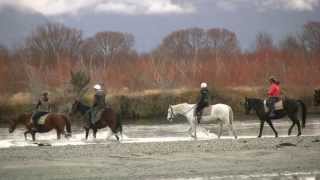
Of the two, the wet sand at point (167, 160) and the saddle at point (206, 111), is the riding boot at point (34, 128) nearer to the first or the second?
the wet sand at point (167, 160)

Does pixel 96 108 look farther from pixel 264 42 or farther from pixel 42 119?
pixel 264 42

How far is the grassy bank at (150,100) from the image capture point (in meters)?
58.5

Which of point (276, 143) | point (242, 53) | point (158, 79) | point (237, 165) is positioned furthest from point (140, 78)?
point (237, 165)

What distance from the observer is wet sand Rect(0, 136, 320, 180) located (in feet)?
47.3

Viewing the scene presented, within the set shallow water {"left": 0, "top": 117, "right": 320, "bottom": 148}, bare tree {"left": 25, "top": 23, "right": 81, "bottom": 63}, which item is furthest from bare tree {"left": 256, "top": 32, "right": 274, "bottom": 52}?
shallow water {"left": 0, "top": 117, "right": 320, "bottom": 148}

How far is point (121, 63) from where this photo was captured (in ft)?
370

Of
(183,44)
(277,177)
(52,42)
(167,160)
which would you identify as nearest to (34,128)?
(167,160)

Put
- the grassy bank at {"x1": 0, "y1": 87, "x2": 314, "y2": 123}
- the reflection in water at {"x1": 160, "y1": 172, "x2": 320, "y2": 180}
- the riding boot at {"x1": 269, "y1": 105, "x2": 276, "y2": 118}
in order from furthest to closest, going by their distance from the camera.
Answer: the grassy bank at {"x1": 0, "y1": 87, "x2": 314, "y2": 123}
the riding boot at {"x1": 269, "y1": 105, "x2": 276, "y2": 118}
the reflection in water at {"x1": 160, "y1": 172, "x2": 320, "y2": 180}

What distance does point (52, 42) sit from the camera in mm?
123812

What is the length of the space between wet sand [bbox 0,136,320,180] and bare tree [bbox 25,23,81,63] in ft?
308

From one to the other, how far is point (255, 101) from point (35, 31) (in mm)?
105601

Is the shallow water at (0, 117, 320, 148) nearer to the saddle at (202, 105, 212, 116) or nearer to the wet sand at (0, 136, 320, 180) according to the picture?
the saddle at (202, 105, 212, 116)

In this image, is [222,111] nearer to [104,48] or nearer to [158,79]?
[158,79]

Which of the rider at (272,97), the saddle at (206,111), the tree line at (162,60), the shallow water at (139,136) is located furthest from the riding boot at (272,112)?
the tree line at (162,60)
